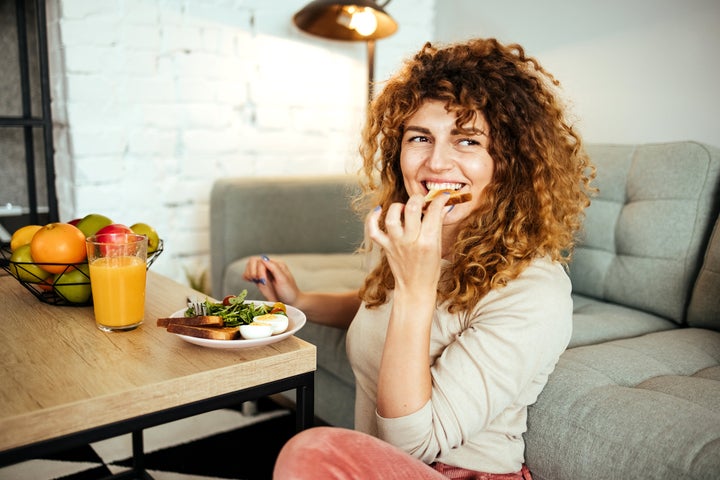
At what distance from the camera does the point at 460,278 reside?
1.06 m

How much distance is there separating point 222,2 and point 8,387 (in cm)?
198

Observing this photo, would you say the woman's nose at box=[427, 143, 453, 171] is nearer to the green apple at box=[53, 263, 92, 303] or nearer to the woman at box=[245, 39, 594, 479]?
the woman at box=[245, 39, 594, 479]

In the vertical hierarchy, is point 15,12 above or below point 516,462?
above

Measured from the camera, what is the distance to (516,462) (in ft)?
3.33

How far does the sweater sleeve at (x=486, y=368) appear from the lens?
0.90m

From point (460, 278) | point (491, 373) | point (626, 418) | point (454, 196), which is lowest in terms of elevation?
point (626, 418)

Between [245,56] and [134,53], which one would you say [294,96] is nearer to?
[245,56]

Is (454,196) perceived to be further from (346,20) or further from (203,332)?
(346,20)

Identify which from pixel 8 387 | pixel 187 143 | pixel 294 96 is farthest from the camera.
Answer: pixel 294 96

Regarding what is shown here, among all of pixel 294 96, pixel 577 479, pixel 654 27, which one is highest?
pixel 654 27

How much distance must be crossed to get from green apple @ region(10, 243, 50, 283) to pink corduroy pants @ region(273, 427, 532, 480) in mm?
599

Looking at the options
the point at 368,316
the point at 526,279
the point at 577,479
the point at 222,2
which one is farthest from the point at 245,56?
the point at 577,479

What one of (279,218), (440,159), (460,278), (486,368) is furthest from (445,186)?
(279,218)

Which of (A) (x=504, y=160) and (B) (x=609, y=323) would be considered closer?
(A) (x=504, y=160)
